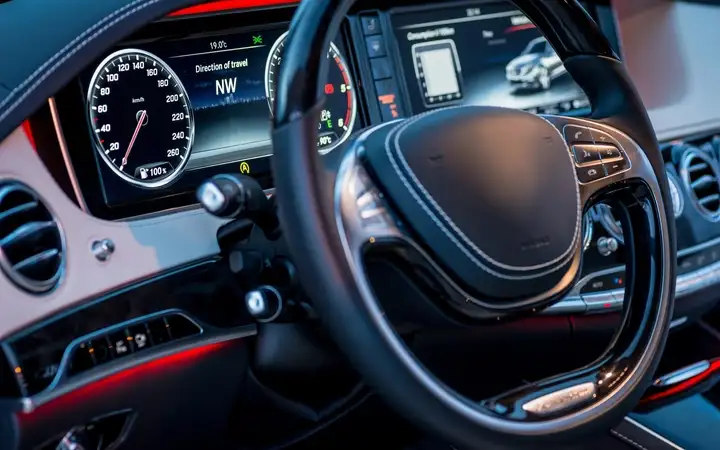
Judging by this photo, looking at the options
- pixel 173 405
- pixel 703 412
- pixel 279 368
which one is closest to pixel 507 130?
pixel 279 368

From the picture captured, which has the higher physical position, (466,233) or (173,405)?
(466,233)

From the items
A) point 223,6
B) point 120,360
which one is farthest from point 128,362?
point 223,6

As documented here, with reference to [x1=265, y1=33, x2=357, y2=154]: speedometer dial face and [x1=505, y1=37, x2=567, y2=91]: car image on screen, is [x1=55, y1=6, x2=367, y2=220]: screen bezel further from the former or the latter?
[x1=505, y1=37, x2=567, y2=91]: car image on screen

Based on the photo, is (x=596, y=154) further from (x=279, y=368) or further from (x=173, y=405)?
(x=173, y=405)

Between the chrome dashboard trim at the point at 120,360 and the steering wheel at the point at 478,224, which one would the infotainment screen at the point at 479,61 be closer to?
the steering wheel at the point at 478,224

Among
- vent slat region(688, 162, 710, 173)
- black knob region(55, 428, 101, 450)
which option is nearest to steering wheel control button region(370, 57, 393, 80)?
vent slat region(688, 162, 710, 173)

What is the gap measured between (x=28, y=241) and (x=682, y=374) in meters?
1.19

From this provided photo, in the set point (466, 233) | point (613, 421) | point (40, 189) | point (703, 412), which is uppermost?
point (40, 189)

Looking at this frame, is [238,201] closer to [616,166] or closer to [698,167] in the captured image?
[616,166]

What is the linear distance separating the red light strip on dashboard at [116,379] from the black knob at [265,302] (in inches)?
7.9

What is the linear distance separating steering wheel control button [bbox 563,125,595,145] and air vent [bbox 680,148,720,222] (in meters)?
0.77

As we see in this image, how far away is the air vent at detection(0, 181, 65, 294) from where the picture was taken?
1149 mm

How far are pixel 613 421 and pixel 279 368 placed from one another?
1.42ft

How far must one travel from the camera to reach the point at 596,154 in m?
1.21
